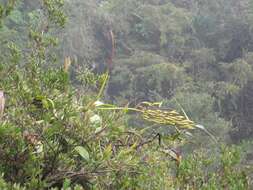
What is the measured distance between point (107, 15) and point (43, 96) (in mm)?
16075

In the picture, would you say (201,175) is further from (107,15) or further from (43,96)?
(107,15)

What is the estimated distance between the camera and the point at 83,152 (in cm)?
120

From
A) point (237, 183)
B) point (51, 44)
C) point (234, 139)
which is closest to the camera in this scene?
point (237, 183)

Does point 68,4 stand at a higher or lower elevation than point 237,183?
lower

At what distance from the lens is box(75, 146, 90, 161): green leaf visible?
3.88ft

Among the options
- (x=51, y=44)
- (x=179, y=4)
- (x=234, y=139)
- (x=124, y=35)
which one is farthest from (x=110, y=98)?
(x=51, y=44)

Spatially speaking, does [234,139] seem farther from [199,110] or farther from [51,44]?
[51,44]

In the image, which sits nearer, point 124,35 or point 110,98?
point 110,98

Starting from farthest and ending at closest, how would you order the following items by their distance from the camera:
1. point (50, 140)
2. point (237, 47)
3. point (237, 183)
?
point (237, 47)
point (237, 183)
point (50, 140)

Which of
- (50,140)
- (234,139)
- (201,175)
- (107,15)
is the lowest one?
(234,139)

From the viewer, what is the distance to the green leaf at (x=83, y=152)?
118 cm

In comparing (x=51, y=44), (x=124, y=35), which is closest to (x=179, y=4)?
(x=124, y=35)

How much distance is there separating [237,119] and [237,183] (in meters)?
14.7

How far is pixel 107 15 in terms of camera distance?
17.1m
